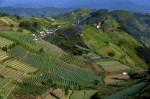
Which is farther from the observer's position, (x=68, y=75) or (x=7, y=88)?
(x=68, y=75)

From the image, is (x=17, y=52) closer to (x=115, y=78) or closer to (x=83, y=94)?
(x=83, y=94)

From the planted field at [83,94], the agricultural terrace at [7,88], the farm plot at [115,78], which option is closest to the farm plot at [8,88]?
the agricultural terrace at [7,88]

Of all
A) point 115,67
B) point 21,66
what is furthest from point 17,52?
point 115,67

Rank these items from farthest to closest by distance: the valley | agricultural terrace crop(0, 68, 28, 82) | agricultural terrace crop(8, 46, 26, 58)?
agricultural terrace crop(8, 46, 26, 58), agricultural terrace crop(0, 68, 28, 82), the valley

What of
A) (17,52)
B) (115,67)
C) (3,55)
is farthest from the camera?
(115,67)

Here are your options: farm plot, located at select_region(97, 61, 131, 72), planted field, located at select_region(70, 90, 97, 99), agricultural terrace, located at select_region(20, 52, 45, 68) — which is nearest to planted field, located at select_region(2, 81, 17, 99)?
planted field, located at select_region(70, 90, 97, 99)

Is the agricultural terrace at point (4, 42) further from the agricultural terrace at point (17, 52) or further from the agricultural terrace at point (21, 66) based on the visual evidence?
the agricultural terrace at point (21, 66)

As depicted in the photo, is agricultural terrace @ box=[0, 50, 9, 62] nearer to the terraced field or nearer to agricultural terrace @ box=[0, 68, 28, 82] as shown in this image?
the terraced field
